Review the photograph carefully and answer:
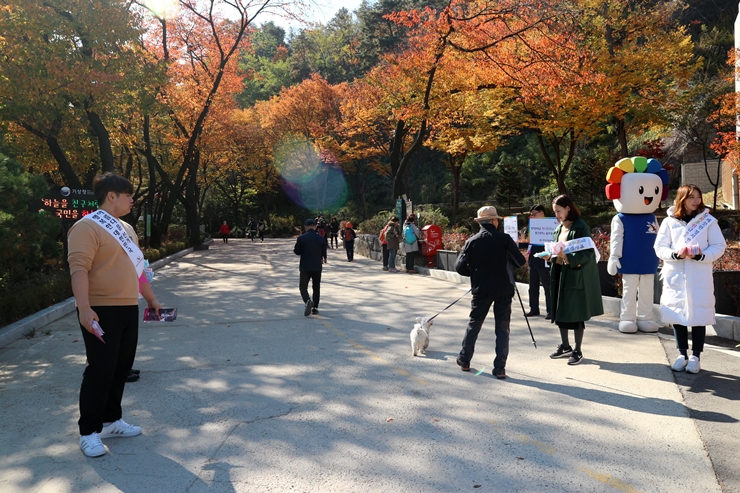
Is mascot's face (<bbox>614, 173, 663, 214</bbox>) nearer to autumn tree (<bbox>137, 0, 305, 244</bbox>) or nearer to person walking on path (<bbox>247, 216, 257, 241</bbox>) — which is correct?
autumn tree (<bbox>137, 0, 305, 244</bbox>)

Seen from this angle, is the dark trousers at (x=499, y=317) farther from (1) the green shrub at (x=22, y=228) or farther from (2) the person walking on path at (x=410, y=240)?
(2) the person walking on path at (x=410, y=240)

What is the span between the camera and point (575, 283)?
652 cm

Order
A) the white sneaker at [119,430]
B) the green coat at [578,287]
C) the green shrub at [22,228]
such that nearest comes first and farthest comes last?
the white sneaker at [119,430], the green coat at [578,287], the green shrub at [22,228]

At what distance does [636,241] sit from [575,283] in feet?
7.54

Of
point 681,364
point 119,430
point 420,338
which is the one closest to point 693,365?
point 681,364

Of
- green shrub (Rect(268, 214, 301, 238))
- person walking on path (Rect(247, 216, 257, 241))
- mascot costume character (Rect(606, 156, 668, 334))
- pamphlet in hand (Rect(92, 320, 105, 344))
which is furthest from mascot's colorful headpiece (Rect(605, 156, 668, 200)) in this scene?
green shrub (Rect(268, 214, 301, 238))

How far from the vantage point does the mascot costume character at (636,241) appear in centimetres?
817

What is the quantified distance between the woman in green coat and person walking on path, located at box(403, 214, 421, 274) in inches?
391

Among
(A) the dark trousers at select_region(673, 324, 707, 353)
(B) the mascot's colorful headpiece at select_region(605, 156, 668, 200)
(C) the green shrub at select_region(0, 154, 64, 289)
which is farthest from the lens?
(C) the green shrub at select_region(0, 154, 64, 289)

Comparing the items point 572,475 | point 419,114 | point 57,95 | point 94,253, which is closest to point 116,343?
point 94,253

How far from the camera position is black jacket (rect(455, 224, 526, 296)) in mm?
6078

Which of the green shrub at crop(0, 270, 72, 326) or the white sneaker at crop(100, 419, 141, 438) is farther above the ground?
the green shrub at crop(0, 270, 72, 326)

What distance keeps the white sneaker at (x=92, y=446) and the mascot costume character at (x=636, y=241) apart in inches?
260

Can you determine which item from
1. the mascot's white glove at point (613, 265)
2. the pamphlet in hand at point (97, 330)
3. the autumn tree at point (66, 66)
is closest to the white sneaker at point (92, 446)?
the pamphlet in hand at point (97, 330)
